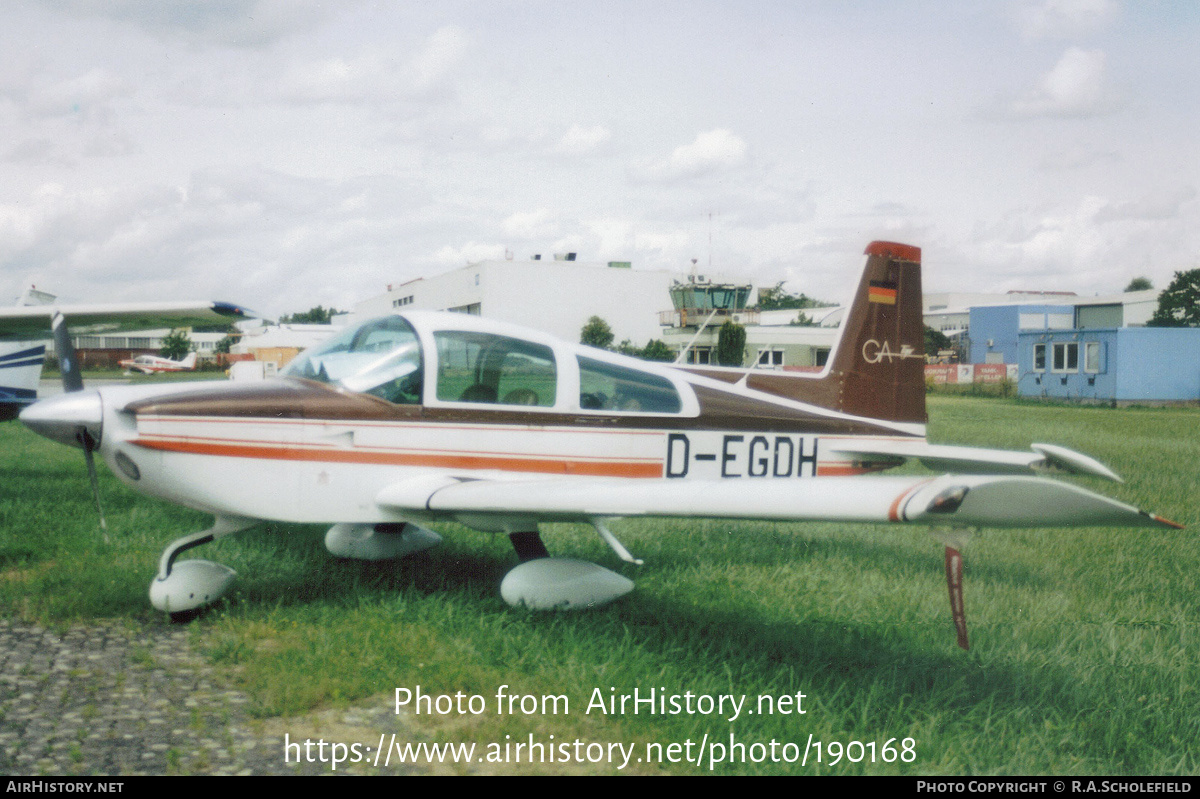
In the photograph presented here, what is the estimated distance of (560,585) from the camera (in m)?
4.48

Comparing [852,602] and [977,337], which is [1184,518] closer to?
[852,602]

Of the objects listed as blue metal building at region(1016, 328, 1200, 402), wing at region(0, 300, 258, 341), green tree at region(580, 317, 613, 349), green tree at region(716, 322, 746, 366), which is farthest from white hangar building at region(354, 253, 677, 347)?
wing at region(0, 300, 258, 341)

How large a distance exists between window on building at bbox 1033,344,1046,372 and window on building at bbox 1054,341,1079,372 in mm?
521

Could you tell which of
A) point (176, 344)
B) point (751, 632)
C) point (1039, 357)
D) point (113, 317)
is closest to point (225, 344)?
point (176, 344)

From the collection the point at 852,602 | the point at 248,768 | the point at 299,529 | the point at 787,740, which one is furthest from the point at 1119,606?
the point at 299,529

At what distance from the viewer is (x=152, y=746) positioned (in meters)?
3.04

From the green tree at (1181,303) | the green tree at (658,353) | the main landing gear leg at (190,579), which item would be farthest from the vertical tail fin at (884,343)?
Answer: the green tree at (1181,303)

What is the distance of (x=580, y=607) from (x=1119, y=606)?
3.09 meters

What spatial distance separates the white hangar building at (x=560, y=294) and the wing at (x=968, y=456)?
152 feet

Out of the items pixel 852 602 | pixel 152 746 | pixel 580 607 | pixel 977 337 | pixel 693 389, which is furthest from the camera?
pixel 977 337

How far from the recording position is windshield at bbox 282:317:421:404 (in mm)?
4539

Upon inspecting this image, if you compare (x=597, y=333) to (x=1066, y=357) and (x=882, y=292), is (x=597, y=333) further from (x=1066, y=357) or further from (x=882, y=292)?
(x=882, y=292)

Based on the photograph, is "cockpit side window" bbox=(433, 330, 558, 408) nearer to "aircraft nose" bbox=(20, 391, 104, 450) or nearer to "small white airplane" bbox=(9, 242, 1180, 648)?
"small white airplane" bbox=(9, 242, 1180, 648)

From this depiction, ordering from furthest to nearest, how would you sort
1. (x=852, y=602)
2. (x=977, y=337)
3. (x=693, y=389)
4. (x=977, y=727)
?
1. (x=977, y=337)
2. (x=693, y=389)
3. (x=852, y=602)
4. (x=977, y=727)
